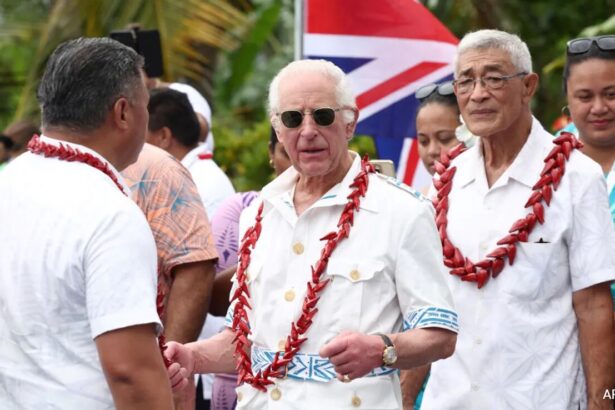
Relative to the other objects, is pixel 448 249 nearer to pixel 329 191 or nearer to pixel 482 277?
pixel 482 277

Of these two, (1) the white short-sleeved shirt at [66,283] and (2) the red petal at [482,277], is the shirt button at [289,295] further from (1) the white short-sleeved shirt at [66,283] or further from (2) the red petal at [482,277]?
(2) the red petal at [482,277]

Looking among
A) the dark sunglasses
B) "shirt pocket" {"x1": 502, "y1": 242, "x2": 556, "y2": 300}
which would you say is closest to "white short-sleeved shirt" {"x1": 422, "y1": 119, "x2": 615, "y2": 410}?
"shirt pocket" {"x1": 502, "y1": 242, "x2": 556, "y2": 300}

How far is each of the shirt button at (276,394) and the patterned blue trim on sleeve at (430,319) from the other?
0.50 meters

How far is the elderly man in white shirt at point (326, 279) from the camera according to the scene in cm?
432

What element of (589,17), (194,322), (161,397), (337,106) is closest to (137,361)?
(161,397)

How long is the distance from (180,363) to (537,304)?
1484mm

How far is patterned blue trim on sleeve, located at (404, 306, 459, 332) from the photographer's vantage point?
4.28 meters

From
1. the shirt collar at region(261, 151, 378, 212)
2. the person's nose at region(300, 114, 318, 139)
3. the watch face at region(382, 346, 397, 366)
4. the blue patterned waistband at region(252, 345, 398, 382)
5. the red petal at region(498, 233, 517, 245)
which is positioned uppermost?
the person's nose at region(300, 114, 318, 139)

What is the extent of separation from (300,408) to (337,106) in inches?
42.1

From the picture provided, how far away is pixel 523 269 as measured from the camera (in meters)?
5.09

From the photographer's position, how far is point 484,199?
530 cm

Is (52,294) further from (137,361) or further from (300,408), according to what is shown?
(300,408)

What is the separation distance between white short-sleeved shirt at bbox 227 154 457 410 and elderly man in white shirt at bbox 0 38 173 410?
717 millimetres

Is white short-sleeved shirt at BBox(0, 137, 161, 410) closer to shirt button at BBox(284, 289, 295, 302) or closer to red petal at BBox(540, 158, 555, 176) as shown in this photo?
shirt button at BBox(284, 289, 295, 302)
